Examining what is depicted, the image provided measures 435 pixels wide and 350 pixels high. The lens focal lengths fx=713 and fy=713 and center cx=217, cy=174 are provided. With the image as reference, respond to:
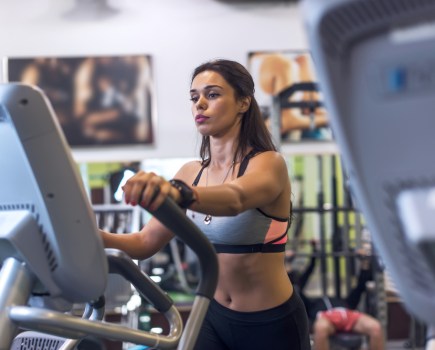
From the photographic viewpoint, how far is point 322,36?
2.20 feet

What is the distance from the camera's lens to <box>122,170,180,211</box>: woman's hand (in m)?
1.15

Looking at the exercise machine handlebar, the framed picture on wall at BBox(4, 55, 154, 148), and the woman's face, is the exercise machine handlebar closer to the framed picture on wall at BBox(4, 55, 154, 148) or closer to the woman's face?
the woman's face

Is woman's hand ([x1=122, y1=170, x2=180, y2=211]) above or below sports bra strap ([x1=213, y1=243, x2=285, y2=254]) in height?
above

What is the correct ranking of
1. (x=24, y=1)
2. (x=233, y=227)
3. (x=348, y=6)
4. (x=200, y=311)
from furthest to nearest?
(x=24, y=1), (x=233, y=227), (x=200, y=311), (x=348, y=6)

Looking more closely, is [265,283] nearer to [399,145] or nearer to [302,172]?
[399,145]

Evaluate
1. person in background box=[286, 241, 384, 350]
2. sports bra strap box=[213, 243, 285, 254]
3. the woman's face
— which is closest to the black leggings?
sports bra strap box=[213, 243, 285, 254]

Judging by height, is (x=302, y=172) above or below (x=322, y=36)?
below

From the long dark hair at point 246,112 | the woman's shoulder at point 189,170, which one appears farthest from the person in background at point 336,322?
the long dark hair at point 246,112

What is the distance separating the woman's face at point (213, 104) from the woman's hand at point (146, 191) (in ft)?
2.60

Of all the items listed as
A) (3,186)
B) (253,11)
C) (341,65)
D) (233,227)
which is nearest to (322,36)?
(341,65)

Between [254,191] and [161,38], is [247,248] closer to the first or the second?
[254,191]

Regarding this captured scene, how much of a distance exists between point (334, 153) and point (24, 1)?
9.88 feet

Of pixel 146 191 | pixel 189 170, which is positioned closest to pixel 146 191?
pixel 146 191

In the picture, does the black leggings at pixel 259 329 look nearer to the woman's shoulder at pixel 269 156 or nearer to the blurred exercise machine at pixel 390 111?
the woman's shoulder at pixel 269 156
